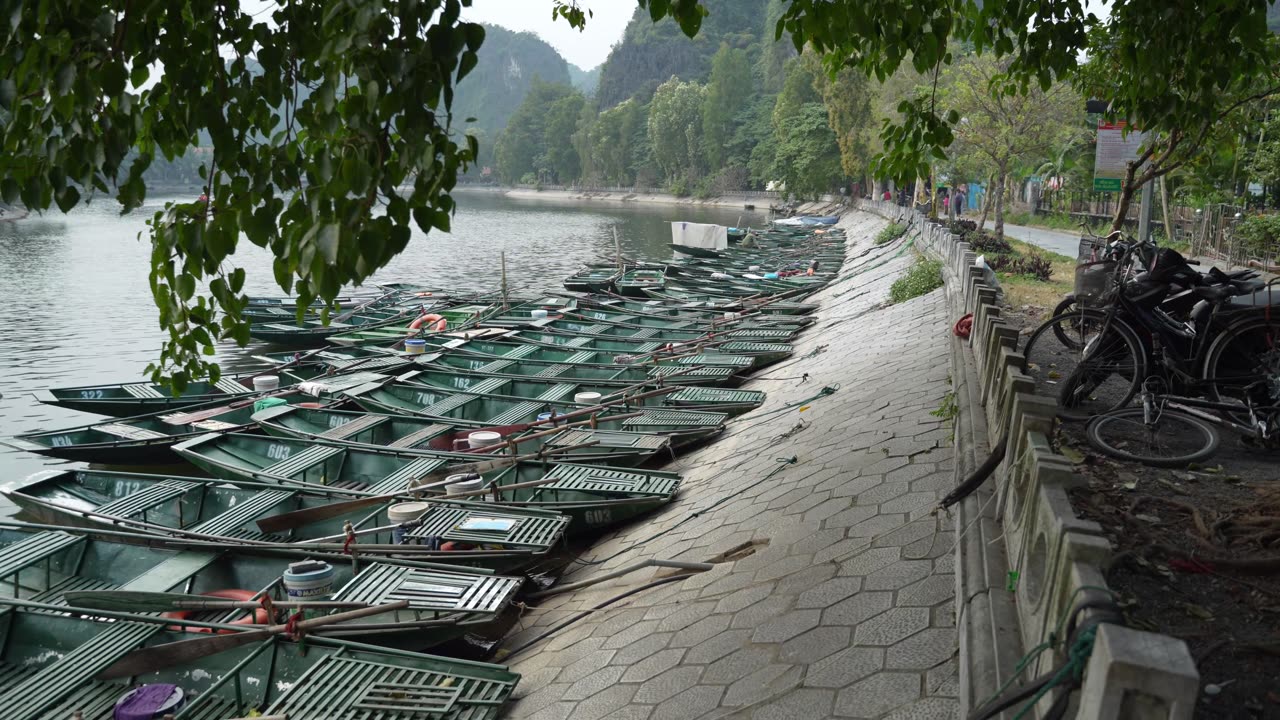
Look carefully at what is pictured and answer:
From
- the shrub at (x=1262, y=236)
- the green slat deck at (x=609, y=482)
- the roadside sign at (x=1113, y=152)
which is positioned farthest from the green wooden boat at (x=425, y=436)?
the shrub at (x=1262, y=236)

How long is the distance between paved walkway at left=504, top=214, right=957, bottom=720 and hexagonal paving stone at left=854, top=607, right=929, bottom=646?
0.5 inches

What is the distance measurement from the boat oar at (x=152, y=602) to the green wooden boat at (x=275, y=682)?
16 centimetres

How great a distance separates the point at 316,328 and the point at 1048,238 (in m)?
23.7

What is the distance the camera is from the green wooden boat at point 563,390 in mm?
13583

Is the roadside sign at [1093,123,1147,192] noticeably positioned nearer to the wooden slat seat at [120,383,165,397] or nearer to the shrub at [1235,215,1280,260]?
the shrub at [1235,215,1280,260]

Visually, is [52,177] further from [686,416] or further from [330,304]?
[686,416]

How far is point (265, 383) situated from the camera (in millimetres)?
15742

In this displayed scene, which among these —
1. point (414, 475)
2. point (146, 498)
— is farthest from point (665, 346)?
point (146, 498)

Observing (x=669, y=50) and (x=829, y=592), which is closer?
(x=829, y=592)

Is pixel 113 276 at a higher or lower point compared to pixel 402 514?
lower

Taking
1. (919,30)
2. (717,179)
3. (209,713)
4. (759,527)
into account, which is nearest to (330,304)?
(919,30)

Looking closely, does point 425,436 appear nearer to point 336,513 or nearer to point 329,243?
point 336,513

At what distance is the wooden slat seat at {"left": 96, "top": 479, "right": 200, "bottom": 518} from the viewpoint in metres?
9.68

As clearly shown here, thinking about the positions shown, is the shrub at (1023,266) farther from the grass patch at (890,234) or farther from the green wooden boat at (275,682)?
the green wooden boat at (275,682)
